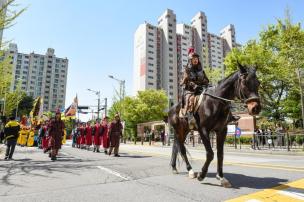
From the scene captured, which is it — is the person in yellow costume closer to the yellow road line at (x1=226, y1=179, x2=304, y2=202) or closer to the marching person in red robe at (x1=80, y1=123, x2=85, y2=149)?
the marching person in red robe at (x1=80, y1=123, x2=85, y2=149)

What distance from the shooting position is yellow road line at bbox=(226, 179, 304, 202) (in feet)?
12.8

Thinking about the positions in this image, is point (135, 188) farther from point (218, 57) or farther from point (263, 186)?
point (218, 57)

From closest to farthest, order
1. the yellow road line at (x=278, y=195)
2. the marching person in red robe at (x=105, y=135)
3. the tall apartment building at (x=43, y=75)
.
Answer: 1. the yellow road line at (x=278, y=195)
2. the marching person in red robe at (x=105, y=135)
3. the tall apartment building at (x=43, y=75)

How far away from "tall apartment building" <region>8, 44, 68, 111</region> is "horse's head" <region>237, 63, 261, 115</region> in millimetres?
141797

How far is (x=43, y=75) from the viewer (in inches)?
5595

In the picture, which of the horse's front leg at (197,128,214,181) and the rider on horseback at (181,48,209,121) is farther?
the rider on horseback at (181,48,209,121)

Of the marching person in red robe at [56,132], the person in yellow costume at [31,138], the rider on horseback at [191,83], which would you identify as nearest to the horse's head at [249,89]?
the rider on horseback at [191,83]

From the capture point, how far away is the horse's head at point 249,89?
4.70 meters

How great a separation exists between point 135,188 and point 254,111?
101 inches

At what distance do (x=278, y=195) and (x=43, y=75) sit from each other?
151m

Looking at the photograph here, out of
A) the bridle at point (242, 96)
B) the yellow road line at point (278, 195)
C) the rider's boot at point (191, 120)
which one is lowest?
the yellow road line at point (278, 195)

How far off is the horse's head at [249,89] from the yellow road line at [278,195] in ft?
4.40

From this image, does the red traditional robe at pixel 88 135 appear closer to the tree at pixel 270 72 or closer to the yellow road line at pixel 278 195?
the yellow road line at pixel 278 195

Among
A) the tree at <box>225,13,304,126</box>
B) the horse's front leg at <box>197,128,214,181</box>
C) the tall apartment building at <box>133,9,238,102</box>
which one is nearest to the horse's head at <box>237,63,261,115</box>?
the horse's front leg at <box>197,128,214,181</box>
